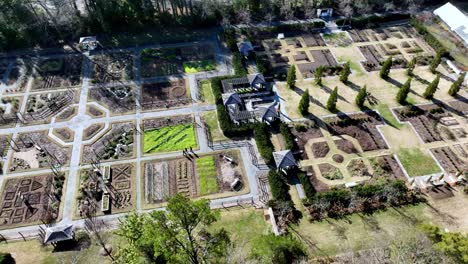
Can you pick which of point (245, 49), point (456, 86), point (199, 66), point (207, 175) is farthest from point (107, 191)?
point (456, 86)

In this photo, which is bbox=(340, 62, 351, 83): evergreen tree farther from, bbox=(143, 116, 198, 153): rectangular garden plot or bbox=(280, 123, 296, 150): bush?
bbox=(143, 116, 198, 153): rectangular garden plot

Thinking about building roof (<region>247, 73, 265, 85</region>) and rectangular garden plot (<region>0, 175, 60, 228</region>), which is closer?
rectangular garden plot (<region>0, 175, 60, 228</region>)

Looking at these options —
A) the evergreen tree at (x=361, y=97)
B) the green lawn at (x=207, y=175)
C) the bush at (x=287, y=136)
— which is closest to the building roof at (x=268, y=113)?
the bush at (x=287, y=136)

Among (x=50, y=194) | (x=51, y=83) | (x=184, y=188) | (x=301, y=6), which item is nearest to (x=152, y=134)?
(x=184, y=188)

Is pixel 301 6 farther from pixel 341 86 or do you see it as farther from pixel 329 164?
pixel 329 164

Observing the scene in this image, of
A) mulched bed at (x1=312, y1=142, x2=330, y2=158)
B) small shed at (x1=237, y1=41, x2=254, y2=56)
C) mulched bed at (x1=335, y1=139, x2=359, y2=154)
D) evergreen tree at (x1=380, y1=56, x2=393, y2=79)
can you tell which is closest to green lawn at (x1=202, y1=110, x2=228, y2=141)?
mulched bed at (x1=312, y1=142, x2=330, y2=158)

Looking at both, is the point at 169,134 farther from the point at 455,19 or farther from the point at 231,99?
the point at 455,19
